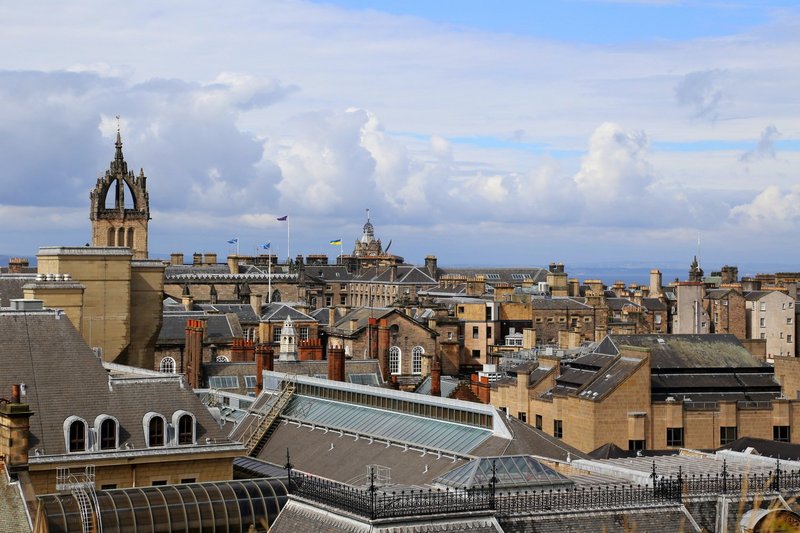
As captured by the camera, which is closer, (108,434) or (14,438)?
(14,438)

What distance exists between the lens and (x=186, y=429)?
2048 inches

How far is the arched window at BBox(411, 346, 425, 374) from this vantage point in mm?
118625

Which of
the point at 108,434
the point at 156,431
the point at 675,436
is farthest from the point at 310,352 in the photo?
the point at 108,434

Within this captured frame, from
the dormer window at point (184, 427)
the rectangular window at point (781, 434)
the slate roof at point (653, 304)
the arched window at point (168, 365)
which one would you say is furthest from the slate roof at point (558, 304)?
the dormer window at point (184, 427)

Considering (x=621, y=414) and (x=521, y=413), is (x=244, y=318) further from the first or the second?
(x=621, y=414)

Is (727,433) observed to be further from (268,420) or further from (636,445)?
(268,420)

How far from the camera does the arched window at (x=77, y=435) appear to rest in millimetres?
49938

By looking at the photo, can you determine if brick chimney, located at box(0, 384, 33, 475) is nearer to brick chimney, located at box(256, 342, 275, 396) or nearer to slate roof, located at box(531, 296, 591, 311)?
brick chimney, located at box(256, 342, 275, 396)

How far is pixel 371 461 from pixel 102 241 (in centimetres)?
10284

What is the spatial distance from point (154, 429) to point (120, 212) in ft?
361

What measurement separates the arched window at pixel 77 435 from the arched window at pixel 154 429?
221 centimetres

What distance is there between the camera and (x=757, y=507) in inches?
1403

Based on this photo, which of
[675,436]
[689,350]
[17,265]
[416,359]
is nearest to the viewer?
[675,436]

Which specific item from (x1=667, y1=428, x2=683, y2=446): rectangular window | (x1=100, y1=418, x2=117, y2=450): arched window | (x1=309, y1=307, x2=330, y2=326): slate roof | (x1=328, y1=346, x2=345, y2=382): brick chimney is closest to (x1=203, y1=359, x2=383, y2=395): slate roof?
(x1=328, y1=346, x2=345, y2=382): brick chimney
